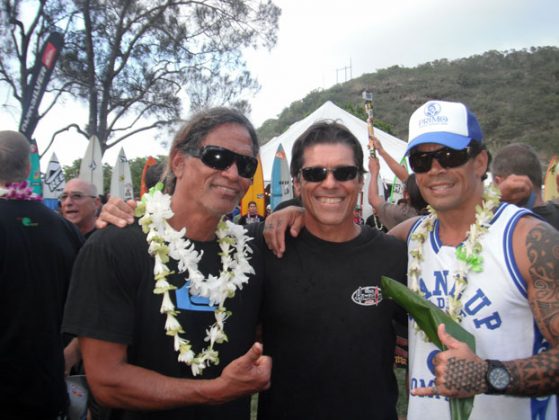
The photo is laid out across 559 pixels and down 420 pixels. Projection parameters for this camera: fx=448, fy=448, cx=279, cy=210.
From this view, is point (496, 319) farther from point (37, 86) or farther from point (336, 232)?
point (37, 86)

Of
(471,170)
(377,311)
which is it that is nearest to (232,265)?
(377,311)

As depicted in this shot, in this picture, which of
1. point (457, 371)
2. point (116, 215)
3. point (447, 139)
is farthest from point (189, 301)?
point (447, 139)

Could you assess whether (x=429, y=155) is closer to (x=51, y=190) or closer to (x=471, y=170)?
(x=471, y=170)

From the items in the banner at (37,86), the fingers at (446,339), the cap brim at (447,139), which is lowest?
the fingers at (446,339)

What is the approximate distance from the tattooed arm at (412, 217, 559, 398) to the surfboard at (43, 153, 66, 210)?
7.94 metres

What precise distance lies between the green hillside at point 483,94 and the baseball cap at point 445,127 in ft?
113

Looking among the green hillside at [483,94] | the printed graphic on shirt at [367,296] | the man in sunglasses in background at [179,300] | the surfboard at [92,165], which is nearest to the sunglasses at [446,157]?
the printed graphic on shirt at [367,296]

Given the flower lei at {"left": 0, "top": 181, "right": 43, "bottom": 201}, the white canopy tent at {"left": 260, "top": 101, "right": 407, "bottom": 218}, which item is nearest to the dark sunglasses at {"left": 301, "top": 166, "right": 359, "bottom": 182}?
the flower lei at {"left": 0, "top": 181, "right": 43, "bottom": 201}

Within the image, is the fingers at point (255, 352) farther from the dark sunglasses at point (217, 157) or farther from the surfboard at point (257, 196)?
the surfboard at point (257, 196)

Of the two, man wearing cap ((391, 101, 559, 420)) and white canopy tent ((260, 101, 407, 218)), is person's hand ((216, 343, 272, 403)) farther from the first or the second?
white canopy tent ((260, 101, 407, 218))

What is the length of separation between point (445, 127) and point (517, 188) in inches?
57.0

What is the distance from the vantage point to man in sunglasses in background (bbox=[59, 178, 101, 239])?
485 cm

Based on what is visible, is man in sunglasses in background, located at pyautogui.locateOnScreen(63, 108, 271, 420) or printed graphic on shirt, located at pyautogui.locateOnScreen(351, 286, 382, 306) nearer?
man in sunglasses in background, located at pyautogui.locateOnScreen(63, 108, 271, 420)

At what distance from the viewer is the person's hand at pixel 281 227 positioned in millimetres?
2389
